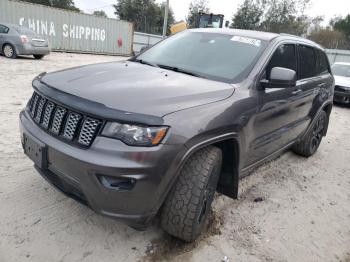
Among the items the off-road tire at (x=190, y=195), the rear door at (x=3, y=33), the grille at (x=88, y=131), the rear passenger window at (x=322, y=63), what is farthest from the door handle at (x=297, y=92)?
the rear door at (x=3, y=33)

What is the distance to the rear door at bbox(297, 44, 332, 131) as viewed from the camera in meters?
4.04

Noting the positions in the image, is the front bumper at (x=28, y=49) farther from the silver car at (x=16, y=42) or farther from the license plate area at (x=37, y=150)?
the license plate area at (x=37, y=150)

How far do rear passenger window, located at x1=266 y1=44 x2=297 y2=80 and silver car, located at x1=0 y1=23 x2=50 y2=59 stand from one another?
38.3 ft

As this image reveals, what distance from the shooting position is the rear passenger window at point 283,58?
3.29 m

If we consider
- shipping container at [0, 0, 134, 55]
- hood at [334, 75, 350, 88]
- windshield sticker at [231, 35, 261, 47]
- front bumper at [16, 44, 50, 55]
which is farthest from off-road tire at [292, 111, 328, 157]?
shipping container at [0, 0, 134, 55]

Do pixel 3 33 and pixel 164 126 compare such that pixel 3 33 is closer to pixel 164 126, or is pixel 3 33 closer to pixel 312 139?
pixel 312 139

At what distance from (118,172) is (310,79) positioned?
126 inches

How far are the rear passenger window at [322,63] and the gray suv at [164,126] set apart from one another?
1.38 metres

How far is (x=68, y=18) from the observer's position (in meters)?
19.6

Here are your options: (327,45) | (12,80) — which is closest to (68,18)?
(12,80)

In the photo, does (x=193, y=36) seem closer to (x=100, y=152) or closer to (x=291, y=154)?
(x=100, y=152)

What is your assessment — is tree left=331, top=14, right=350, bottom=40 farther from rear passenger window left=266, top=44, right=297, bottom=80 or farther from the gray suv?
the gray suv

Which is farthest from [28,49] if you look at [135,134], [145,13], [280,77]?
[145,13]

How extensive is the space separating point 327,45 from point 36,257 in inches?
2053
